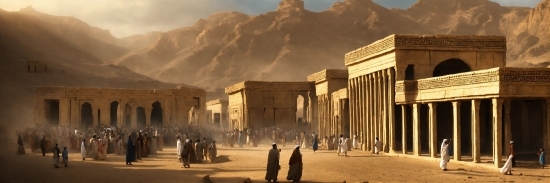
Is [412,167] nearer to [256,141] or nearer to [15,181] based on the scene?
[15,181]

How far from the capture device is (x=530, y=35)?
4173 inches

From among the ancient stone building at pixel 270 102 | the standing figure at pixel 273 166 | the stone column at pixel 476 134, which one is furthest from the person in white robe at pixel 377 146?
the ancient stone building at pixel 270 102

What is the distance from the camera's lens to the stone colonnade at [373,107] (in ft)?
92.7

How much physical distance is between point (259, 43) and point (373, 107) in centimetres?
9727

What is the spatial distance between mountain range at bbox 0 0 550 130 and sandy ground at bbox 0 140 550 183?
45959 millimetres

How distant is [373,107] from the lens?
3041 cm

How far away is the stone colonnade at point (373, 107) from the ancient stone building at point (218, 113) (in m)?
31.0

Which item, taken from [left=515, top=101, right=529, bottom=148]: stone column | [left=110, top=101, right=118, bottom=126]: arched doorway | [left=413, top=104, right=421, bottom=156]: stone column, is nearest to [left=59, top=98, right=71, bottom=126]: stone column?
[left=110, top=101, right=118, bottom=126]: arched doorway

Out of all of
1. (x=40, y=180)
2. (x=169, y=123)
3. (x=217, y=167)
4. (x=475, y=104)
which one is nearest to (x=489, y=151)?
(x=475, y=104)

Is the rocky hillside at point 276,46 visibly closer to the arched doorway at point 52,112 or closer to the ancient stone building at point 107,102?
the arched doorway at point 52,112

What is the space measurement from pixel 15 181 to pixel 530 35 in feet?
334

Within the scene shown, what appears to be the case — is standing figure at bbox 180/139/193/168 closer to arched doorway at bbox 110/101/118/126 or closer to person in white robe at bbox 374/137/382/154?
person in white robe at bbox 374/137/382/154

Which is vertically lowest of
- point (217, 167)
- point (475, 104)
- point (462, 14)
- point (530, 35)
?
point (217, 167)

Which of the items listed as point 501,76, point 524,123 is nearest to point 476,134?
point 501,76
